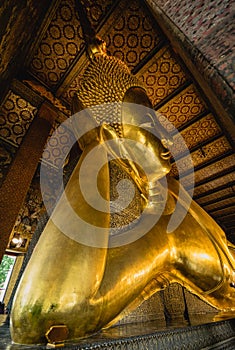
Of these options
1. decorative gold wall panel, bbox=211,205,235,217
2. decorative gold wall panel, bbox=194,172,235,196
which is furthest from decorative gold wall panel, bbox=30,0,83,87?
decorative gold wall panel, bbox=211,205,235,217

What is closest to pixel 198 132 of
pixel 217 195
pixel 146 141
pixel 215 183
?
pixel 215 183

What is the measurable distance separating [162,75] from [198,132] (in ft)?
3.04

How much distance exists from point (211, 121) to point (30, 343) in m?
2.46

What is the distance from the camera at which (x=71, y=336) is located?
11.8 inches

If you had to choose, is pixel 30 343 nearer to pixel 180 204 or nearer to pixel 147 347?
pixel 147 347

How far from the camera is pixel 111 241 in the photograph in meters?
0.47

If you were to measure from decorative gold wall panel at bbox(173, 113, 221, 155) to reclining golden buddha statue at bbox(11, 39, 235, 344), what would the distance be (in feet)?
5.93

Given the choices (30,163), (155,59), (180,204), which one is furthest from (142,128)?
(155,59)

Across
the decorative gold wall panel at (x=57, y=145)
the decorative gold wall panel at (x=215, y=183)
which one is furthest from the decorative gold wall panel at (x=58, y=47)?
the decorative gold wall panel at (x=215, y=183)

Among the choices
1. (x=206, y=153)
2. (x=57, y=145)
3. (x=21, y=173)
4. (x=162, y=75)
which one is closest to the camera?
(x=21, y=173)

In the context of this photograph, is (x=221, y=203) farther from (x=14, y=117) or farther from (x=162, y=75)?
(x=14, y=117)

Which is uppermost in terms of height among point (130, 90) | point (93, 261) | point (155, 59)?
point (155, 59)

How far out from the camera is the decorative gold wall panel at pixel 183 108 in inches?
76.1

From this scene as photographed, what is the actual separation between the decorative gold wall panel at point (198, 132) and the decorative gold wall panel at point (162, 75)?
586mm
